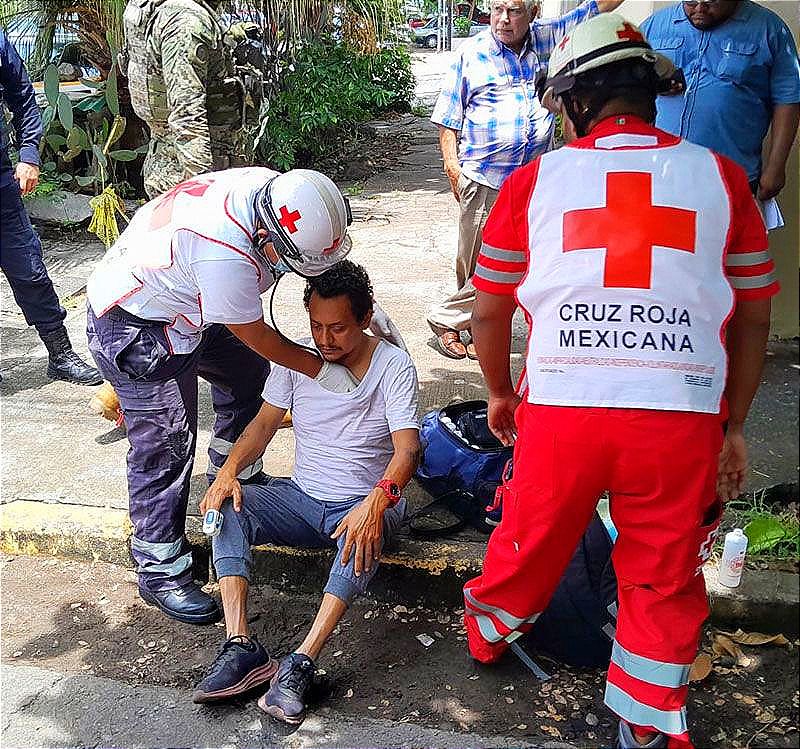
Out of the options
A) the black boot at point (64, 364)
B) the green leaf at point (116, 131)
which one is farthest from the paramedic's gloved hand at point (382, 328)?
the green leaf at point (116, 131)

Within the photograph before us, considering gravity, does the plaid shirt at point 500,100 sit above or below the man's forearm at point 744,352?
above

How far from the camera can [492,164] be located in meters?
4.84

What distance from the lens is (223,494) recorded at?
3.11m

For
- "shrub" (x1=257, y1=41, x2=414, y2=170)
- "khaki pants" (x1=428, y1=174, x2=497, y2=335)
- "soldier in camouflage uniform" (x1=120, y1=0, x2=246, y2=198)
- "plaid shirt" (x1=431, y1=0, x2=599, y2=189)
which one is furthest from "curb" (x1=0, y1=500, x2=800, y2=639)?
"shrub" (x1=257, y1=41, x2=414, y2=170)

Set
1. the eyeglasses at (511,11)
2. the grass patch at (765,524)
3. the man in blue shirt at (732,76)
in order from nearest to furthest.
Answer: the grass patch at (765,524) → the man in blue shirt at (732,76) → the eyeglasses at (511,11)

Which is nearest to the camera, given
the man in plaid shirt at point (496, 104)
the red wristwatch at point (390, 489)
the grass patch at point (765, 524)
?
the red wristwatch at point (390, 489)

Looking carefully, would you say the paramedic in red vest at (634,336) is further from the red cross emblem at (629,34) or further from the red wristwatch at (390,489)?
the red wristwatch at (390,489)

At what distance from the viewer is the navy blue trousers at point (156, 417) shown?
124 inches

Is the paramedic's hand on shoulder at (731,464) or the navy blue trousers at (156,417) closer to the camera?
the paramedic's hand on shoulder at (731,464)

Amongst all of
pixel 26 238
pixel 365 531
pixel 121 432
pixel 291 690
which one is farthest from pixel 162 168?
pixel 291 690

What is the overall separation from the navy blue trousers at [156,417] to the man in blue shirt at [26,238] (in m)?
1.98

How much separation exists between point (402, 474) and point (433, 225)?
5.56 metres

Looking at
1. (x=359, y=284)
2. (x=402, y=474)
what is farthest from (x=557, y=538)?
(x=359, y=284)

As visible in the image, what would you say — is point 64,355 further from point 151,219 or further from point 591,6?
point 591,6
